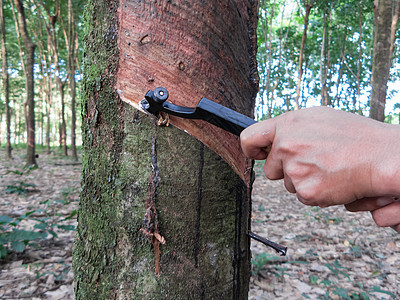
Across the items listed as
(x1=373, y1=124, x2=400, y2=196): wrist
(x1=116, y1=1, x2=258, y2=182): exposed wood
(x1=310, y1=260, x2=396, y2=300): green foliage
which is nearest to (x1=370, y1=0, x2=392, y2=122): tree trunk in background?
(x1=310, y1=260, x2=396, y2=300): green foliage

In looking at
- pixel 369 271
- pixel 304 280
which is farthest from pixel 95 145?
pixel 369 271

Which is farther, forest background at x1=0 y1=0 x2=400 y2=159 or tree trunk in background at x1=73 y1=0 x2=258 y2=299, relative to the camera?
forest background at x1=0 y1=0 x2=400 y2=159

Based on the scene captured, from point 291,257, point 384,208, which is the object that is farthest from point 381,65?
point 384,208

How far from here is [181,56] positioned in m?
0.90

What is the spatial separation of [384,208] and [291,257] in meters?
2.20

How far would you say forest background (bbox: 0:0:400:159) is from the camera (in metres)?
7.76

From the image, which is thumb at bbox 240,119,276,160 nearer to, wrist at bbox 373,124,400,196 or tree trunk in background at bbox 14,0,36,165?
wrist at bbox 373,124,400,196

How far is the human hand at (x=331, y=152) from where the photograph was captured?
23.3 inches

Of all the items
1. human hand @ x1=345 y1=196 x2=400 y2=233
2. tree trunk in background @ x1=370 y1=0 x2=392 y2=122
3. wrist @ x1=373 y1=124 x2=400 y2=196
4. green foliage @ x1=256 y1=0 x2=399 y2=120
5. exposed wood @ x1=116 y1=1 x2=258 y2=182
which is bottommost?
human hand @ x1=345 y1=196 x2=400 y2=233

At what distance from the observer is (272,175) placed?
0.76 meters

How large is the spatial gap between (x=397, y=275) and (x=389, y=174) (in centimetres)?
235

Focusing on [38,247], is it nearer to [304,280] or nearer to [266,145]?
[304,280]

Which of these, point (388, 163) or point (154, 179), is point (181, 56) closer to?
point (154, 179)

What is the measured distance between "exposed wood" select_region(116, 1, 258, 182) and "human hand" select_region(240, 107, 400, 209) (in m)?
0.28
